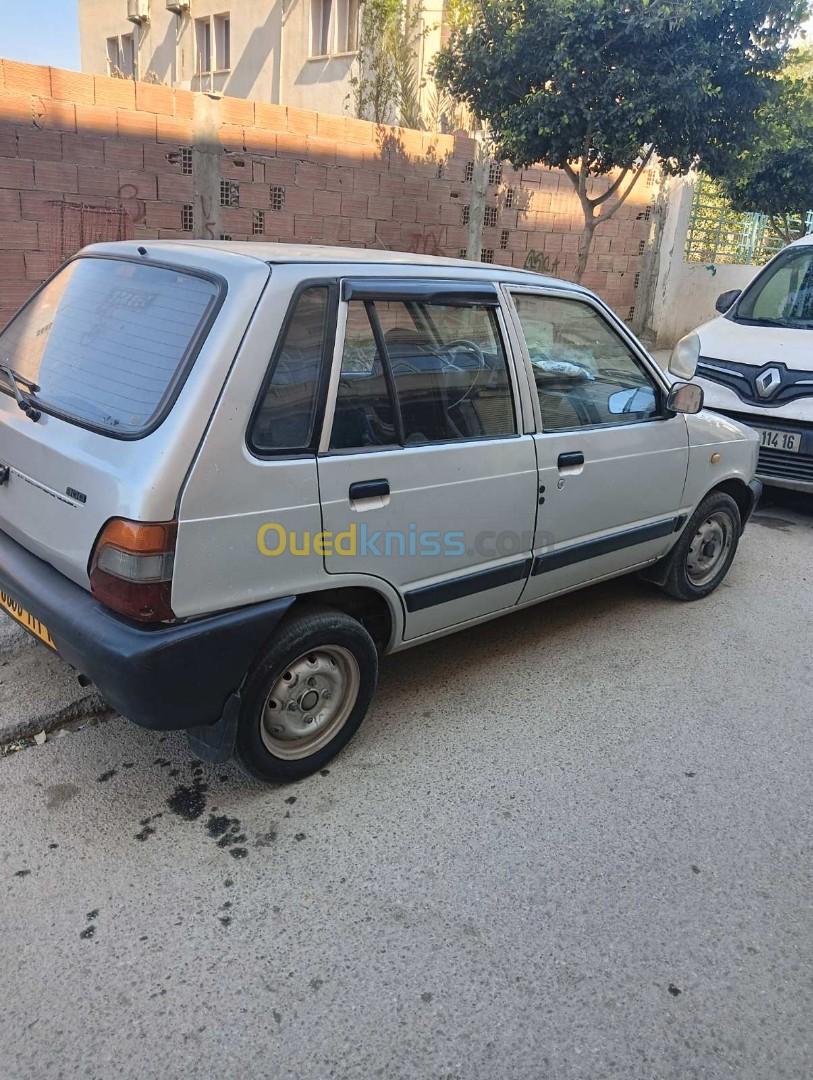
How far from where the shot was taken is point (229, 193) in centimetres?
836

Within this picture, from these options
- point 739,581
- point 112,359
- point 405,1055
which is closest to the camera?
point 405,1055

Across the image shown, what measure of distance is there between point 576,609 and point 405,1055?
2.87 meters

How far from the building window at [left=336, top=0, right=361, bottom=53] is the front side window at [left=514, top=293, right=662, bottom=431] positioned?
49.3 feet

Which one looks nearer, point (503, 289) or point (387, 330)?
point (387, 330)

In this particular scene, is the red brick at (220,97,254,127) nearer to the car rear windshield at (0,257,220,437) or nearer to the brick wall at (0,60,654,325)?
the brick wall at (0,60,654,325)

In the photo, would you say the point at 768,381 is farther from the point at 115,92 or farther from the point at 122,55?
the point at 122,55

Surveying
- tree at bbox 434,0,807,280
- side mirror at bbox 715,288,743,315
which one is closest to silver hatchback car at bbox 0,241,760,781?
side mirror at bbox 715,288,743,315

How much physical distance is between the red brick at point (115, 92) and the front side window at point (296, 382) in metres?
5.98

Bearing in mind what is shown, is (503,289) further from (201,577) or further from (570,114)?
(570,114)

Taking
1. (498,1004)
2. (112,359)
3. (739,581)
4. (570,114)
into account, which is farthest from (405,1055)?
(570,114)

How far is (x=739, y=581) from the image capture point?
5117 millimetres

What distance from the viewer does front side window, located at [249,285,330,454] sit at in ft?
8.39

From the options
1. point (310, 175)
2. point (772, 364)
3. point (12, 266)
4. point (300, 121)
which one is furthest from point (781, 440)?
point (12, 266)

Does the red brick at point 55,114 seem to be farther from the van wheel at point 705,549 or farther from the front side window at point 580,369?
the van wheel at point 705,549
